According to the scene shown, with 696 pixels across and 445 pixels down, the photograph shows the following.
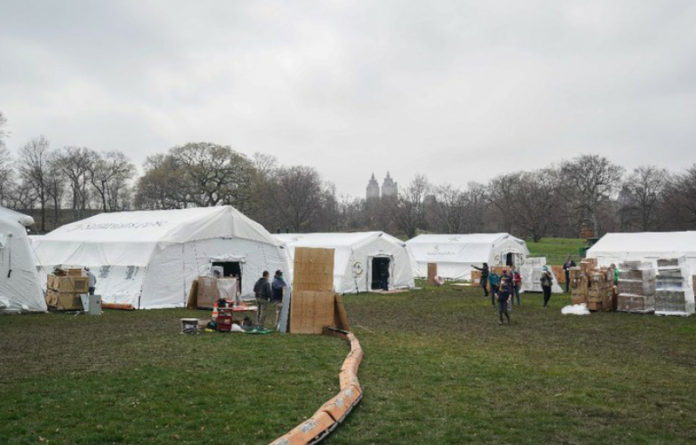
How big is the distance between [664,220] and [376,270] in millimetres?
41448

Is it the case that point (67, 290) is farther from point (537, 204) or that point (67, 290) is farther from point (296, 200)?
point (537, 204)

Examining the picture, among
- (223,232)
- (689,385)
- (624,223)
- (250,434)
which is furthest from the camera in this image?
(624,223)

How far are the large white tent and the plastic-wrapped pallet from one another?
11.1 m

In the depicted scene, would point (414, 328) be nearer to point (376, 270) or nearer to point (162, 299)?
point (162, 299)

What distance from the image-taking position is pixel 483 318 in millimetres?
16844

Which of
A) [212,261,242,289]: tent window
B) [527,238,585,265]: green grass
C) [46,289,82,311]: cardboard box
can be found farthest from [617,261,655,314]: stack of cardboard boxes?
[527,238,585,265]: green grass

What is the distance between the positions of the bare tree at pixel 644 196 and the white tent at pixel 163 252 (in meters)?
52.4

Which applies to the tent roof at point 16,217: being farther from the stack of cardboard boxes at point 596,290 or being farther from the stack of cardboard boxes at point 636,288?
the stack of cardboard boxes at point 636,288

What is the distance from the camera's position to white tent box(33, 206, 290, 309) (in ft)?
63.5

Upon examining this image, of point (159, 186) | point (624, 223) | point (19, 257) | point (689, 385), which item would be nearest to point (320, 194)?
point (159, 186)

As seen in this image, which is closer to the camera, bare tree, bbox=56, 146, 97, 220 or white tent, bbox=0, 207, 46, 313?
white tent, bbox=0, 207, 46, 313

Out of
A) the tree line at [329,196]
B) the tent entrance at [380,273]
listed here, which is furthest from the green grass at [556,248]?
the tent entrance at [380,273]

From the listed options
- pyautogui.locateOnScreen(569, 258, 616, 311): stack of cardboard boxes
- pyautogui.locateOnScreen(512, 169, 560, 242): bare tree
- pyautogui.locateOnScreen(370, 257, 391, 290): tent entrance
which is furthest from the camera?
pyautogui.locateOnScreen(512, 169, 560, 242): bare tree

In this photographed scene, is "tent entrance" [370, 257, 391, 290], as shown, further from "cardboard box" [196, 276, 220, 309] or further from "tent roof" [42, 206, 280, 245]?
"cardboard box" [196, 276, 220, 309]
